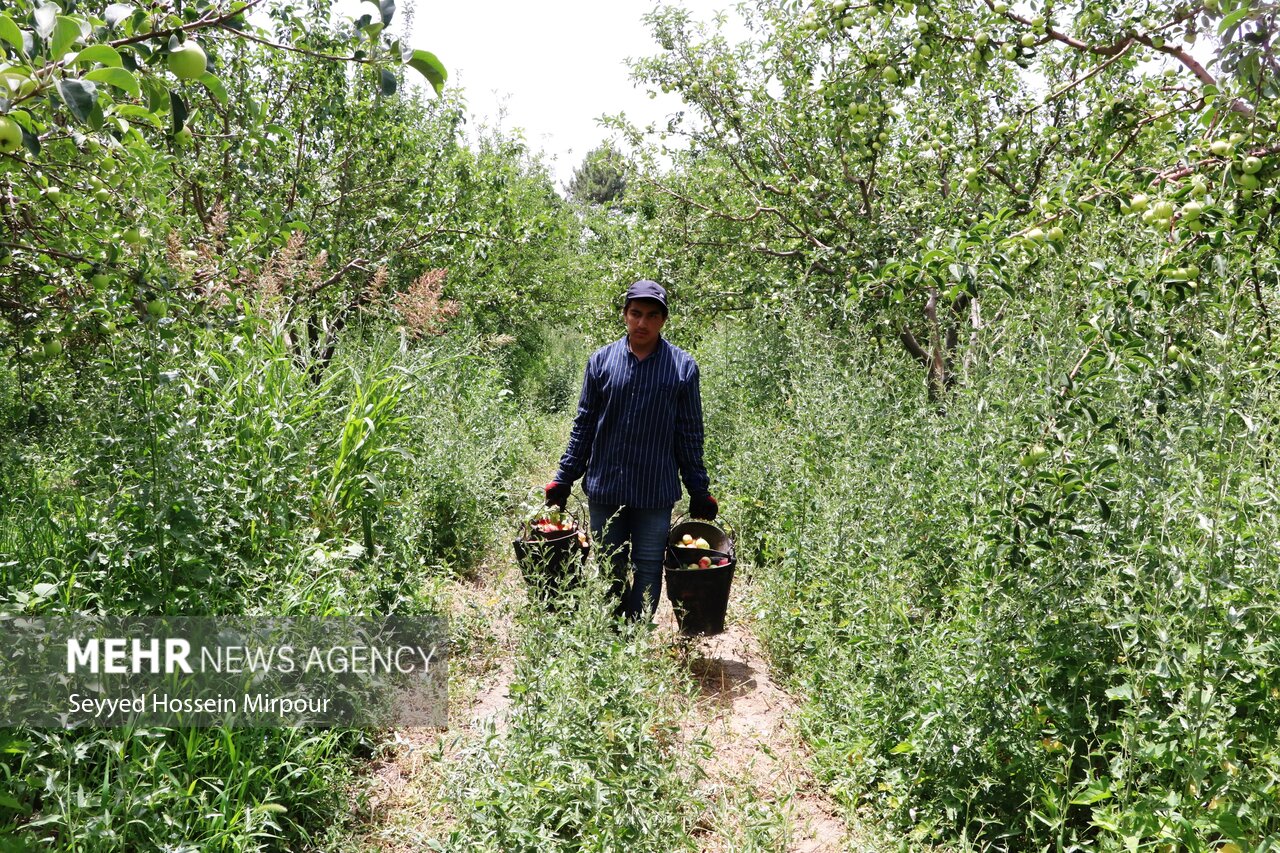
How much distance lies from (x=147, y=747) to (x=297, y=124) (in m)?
→ 6.03

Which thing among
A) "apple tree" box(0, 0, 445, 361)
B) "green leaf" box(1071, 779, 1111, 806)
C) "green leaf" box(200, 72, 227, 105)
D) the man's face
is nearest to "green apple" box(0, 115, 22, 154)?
"apple tree" box(0, 0, 445, 361)

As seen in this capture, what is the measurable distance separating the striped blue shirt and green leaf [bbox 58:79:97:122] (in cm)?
270

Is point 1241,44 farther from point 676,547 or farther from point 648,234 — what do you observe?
point 648,234

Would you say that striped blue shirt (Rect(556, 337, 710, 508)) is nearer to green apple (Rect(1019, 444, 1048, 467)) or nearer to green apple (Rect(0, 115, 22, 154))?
green apple (Rect(1019, 444, 1048, 467))

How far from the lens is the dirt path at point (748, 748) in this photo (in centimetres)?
290

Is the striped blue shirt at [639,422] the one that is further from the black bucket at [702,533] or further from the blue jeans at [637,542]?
the black bucket at [702,533]

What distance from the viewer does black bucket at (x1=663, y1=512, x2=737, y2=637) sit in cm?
414

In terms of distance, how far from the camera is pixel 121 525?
10.6 feet

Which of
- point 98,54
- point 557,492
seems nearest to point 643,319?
point 557,492

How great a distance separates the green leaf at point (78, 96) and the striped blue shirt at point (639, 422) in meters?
2.70

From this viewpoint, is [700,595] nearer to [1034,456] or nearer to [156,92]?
[1034,456]

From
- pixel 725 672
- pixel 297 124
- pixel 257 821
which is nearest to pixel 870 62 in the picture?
pixel 725 672

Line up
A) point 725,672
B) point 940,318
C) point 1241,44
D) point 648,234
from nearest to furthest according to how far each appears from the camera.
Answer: point 1241,44
point 725,672
point 940,318
point 648,234

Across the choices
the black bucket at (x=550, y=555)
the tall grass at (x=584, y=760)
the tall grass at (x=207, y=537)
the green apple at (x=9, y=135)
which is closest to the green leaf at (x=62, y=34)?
the green apple at (x=9, y=135)
